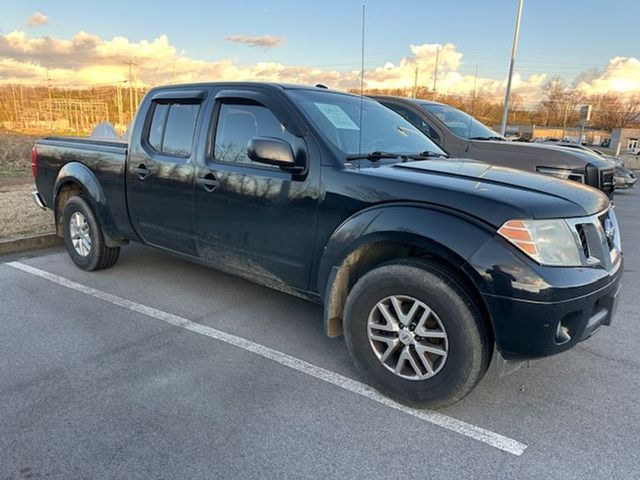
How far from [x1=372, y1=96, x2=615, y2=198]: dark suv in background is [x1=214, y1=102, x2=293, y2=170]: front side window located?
8.15ft

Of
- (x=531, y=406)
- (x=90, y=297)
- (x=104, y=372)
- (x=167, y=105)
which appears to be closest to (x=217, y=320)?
(x=104, y=372)

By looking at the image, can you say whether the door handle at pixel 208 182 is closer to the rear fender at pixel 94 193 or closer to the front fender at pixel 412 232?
the front fender at pixel 412 232

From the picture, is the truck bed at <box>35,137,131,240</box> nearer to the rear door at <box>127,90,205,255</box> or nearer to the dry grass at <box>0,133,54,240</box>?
the rear door at <box>127,90,205,255</box>

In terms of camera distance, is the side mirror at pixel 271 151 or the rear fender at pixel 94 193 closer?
the side mirror at pixel 271 151

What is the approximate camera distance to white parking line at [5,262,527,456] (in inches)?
97.5

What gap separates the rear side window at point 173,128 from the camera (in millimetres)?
3873

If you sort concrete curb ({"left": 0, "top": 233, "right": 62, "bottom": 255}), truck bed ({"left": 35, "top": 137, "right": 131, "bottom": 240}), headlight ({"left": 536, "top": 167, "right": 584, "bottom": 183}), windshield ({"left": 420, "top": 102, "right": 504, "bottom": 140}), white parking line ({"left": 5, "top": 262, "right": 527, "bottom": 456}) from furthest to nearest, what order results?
windshield ({"left": 420, "top": 102, "right": 504, "bottom": 140}) → headlight ({"left": 536, "top": 167, "right": 584, "bottom": 183}) → concrete curb ({"left": 0, "top": 233, "right": 62, "bottom": 255}) → truck bed ({"left": 35, "top": 137, "right": 131, "bottom": 240}) → white parking line ({"left": 5, "top": 262, "right": 527, "bottom": 456})

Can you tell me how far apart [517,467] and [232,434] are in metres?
1.43

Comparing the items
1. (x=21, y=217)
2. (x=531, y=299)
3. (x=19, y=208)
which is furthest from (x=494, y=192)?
(x=19, y=208)

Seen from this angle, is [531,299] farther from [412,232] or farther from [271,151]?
[271,151]

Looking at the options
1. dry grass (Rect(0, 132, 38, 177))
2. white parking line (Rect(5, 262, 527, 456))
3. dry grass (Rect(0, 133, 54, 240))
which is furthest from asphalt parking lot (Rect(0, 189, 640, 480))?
dry grass (Rect(0, 132, 38, 177))

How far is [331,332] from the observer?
3068 mm

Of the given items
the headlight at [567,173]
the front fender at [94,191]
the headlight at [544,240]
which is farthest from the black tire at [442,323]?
the headlight at [567,173]

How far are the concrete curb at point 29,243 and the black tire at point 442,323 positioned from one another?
15.5 feet
